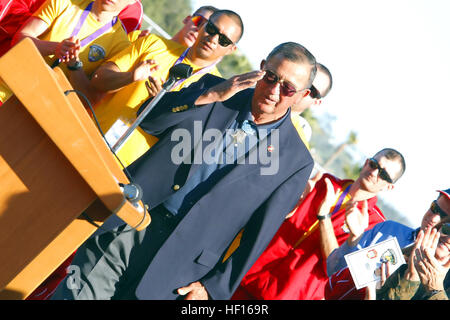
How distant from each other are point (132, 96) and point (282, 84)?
1.32m

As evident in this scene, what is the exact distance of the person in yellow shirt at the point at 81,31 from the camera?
4.11 metres

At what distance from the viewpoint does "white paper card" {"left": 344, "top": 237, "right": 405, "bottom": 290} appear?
367cm

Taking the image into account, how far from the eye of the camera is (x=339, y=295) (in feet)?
13.7

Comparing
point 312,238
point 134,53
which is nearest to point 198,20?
point 134,53

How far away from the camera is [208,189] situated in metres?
3.02

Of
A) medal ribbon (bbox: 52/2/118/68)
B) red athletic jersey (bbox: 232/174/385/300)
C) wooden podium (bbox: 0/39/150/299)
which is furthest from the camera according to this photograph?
medal ribbon (bbox: 52/2/118/68)

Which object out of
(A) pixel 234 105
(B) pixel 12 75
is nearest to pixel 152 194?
(A) pixel 234 105

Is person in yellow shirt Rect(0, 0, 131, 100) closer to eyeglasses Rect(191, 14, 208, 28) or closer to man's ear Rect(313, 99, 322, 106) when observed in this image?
eyeglasses Rect(191, 14, 208, 28)

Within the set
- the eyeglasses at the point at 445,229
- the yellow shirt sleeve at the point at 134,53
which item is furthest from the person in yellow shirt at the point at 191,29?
the eyeglasses at the point at 445,229

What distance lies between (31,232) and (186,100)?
1369 millimetres

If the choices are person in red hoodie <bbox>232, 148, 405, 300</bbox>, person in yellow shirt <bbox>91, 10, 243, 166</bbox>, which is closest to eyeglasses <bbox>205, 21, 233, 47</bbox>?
person in yellow shirt <bbox>91, 10, 243, 166</bbox>

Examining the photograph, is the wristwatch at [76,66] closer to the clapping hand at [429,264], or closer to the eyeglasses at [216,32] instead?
the eyeglasses at [216,32]

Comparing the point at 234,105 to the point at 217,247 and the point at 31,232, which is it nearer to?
the point at 217,247

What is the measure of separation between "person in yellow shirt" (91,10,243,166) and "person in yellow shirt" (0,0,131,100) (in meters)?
0.23
